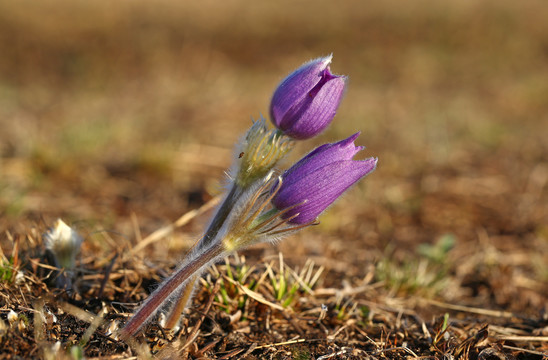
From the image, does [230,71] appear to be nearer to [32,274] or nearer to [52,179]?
[52,179]

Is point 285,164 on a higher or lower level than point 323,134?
lower

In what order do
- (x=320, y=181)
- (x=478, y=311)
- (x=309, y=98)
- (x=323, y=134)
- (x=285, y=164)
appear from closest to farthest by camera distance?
(x=320, y=181) < (x=309, y=98) < (x=478, y=311) < (x=285, y=164) < (x=323, y=134)

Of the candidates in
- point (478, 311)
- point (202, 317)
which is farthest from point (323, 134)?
point (202, 317)

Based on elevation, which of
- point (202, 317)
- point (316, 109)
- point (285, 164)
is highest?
point (316, 109)

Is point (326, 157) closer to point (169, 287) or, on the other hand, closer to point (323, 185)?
point (323, 185)

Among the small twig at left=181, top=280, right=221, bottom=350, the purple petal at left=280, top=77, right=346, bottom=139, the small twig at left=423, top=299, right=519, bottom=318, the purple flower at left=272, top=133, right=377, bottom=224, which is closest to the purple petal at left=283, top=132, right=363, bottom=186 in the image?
the purple flower at left=272, top=133, right=377, bottom=224

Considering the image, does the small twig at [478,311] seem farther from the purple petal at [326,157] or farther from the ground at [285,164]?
the purple petal at [326,157]

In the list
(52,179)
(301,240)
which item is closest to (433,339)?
(301,240)
